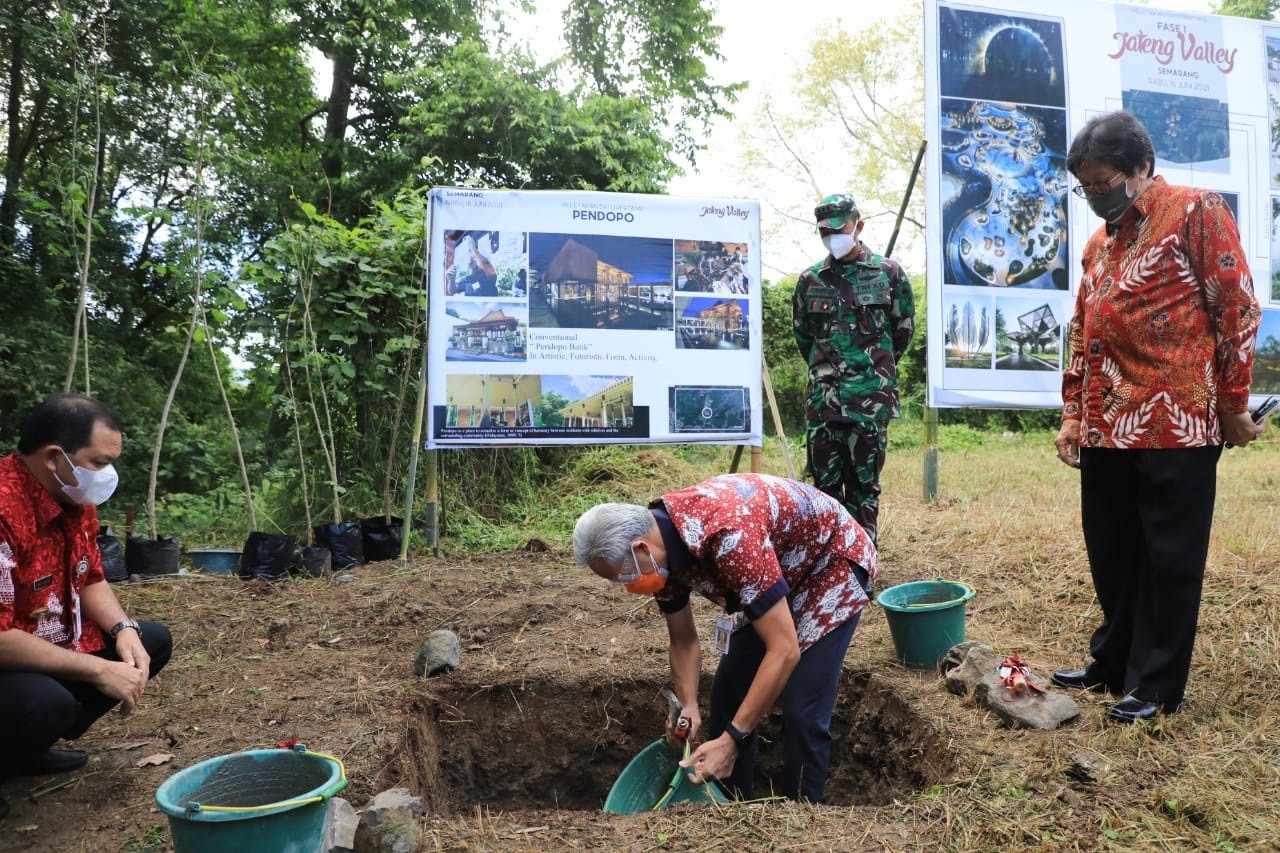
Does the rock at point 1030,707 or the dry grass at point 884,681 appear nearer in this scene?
the dry grass at point 884,681

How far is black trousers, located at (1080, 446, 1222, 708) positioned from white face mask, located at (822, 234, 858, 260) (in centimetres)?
156

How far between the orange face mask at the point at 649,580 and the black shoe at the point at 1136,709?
1.54m

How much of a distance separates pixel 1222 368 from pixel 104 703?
11.5 feet

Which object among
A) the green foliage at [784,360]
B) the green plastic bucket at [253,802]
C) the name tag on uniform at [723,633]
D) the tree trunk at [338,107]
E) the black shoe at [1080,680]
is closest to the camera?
the green plastic bucket at [253,802]

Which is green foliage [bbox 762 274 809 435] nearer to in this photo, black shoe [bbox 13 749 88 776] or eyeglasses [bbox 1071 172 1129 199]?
eyeglasses [bbox 1071 172 1129 199]

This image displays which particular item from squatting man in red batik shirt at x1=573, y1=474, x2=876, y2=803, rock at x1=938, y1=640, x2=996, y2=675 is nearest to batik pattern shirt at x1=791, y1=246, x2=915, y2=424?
rock at x1=938, y1=640, x2=996, y2=675

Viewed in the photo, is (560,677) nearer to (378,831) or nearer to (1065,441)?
(378,831)

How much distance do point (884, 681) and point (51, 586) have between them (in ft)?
8.97

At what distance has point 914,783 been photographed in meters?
2.76

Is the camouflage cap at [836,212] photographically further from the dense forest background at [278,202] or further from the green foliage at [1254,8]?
the green foliage at [1254,8]

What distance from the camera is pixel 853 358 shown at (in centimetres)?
409

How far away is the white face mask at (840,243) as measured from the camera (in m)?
4.00

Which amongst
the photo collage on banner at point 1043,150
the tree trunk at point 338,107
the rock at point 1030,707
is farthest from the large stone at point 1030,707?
the tree trunk at point 338,107

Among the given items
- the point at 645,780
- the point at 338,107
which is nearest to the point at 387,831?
the point at 645,780
